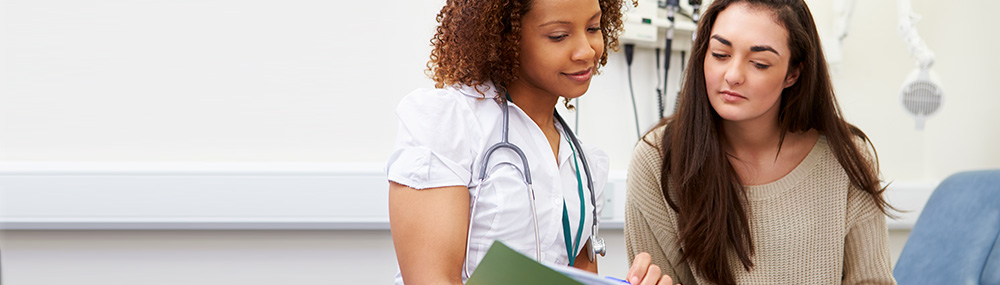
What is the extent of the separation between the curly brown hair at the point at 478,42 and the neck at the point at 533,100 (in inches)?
1.3

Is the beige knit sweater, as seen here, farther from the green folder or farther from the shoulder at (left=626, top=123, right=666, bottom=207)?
the green folder

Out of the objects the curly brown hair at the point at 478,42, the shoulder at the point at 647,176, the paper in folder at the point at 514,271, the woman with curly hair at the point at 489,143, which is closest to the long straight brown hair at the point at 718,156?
the shoulder at the point at 647,176

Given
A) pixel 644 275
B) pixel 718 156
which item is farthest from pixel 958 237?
pixel 644 275

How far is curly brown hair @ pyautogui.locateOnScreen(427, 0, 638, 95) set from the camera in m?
0.91

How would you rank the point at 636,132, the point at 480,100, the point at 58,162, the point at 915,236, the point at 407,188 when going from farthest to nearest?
the point at 636,132
the point at 58,162
the point at 915,236
the point at 480,100
the point at 407,188

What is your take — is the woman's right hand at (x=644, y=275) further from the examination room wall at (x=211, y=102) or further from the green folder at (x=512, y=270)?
the examination room wall at (x=211, y=102)

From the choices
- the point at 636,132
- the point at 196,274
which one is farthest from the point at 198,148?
the point at 636,132

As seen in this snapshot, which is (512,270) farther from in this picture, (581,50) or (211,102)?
(211,102)

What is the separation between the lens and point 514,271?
2.05ft

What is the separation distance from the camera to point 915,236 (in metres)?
1.73

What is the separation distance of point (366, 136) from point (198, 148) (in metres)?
0.43

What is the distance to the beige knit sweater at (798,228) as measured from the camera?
4.24ft

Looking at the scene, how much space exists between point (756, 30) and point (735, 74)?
0.08m

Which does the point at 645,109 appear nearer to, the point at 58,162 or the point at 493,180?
the point at 493,180
